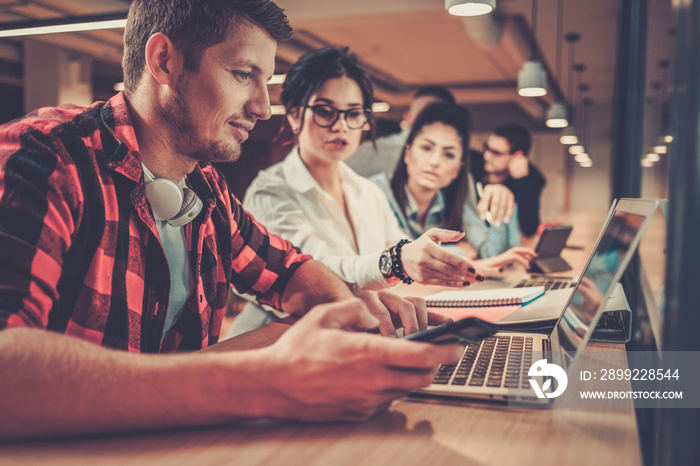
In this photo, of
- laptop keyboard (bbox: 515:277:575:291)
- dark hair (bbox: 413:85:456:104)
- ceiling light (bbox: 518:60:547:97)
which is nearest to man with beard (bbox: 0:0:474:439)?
laptop keyboard (bbox: 515:277:575:291)

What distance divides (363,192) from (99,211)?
58.8 inches

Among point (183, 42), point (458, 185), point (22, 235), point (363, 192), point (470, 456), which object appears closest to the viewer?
point (470, 456)

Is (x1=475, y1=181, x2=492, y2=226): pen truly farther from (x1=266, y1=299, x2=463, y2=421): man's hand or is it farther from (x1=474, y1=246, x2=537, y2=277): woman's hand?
(x1=266, y1=299, x2=463, y2=421): man's hand

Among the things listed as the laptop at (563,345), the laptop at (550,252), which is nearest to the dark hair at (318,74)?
the laptop at (550,252)

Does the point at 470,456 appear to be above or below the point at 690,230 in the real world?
below

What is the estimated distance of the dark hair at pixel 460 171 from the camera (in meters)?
2.50

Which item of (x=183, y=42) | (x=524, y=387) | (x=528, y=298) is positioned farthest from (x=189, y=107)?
(x=528, y=298)

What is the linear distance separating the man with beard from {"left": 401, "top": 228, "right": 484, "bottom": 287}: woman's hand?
0.02 meters

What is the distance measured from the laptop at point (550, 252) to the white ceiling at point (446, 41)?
903 millimetres

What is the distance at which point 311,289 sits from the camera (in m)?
1.33

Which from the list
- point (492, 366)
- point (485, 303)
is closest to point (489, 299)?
point (485, 303)

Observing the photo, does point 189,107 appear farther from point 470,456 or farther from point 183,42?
point 470,456

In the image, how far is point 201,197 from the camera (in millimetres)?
1239

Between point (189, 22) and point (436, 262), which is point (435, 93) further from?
point (189, 22)
